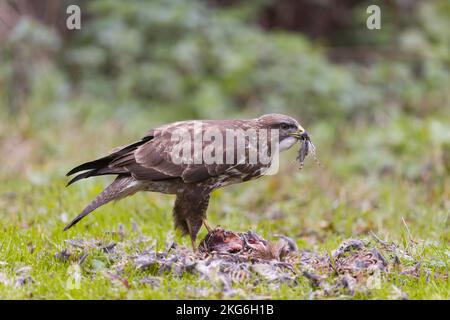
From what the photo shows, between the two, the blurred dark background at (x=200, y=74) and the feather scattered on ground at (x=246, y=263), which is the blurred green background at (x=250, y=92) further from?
the feather scattered on ground at (x=246, y=263)

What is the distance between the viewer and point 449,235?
253 inches

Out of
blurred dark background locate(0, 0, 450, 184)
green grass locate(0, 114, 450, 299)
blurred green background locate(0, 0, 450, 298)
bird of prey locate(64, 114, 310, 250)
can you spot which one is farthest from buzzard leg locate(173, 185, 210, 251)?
blurred dark background locate(0, 0, 450, 184)

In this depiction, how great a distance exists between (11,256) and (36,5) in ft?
29.3

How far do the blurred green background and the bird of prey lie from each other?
1.47 meters

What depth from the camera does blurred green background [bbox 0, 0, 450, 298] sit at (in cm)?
808

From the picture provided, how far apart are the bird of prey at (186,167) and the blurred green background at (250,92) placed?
1.47 m

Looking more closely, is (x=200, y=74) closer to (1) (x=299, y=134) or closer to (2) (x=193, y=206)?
(1) (x=299, y=134)

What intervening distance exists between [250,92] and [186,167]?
22.3 ft

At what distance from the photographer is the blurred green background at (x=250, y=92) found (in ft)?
26.5

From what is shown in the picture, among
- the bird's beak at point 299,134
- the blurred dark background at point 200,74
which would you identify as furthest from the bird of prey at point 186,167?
the blurred dark background at point 200,74

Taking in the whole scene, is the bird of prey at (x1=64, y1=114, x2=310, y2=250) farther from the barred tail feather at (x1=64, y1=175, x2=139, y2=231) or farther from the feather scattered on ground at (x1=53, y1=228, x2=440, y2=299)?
the feather scattered on ground at (x1=53, y1=228, x2=440, y2=299)

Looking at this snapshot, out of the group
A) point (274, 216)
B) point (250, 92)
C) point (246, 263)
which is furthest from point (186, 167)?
point (250, 92)

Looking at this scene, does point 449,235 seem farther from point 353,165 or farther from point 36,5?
point 36,5
